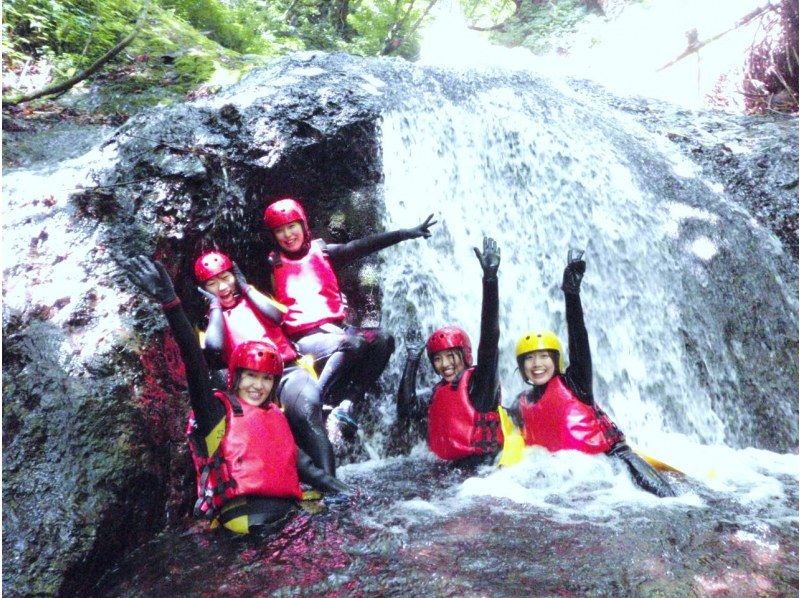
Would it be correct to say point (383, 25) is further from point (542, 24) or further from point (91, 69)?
point (91, 69)

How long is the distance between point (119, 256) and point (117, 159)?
1068mm

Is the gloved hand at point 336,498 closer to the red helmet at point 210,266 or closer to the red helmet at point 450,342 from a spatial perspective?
the red helmet at point 450,342

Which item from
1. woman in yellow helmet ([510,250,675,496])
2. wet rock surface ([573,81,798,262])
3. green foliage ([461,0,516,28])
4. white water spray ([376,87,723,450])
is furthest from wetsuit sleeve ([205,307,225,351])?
green foliage ([461,0,516,28])

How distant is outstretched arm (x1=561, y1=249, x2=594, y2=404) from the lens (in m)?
4.22

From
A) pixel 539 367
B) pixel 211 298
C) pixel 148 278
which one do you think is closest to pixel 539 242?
pixel 539 367

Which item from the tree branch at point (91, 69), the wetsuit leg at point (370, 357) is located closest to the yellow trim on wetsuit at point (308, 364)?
the wetsuit leg at point (370, 357)

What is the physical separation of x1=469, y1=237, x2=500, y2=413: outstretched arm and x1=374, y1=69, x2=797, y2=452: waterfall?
1.41 meters

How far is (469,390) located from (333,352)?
3.75 feet

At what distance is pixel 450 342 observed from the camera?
470 centimetres

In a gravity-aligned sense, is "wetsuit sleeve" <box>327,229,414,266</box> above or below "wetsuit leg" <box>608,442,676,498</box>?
above

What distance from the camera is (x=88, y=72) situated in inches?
205

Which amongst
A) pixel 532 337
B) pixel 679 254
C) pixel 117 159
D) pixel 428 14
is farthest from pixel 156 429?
pixel 428 14

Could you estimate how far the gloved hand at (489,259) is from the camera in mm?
4160

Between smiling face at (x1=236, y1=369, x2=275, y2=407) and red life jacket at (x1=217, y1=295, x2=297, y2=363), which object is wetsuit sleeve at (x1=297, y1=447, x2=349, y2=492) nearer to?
smiling face at (x1=236, y1=369, x2=275, y2=407)
